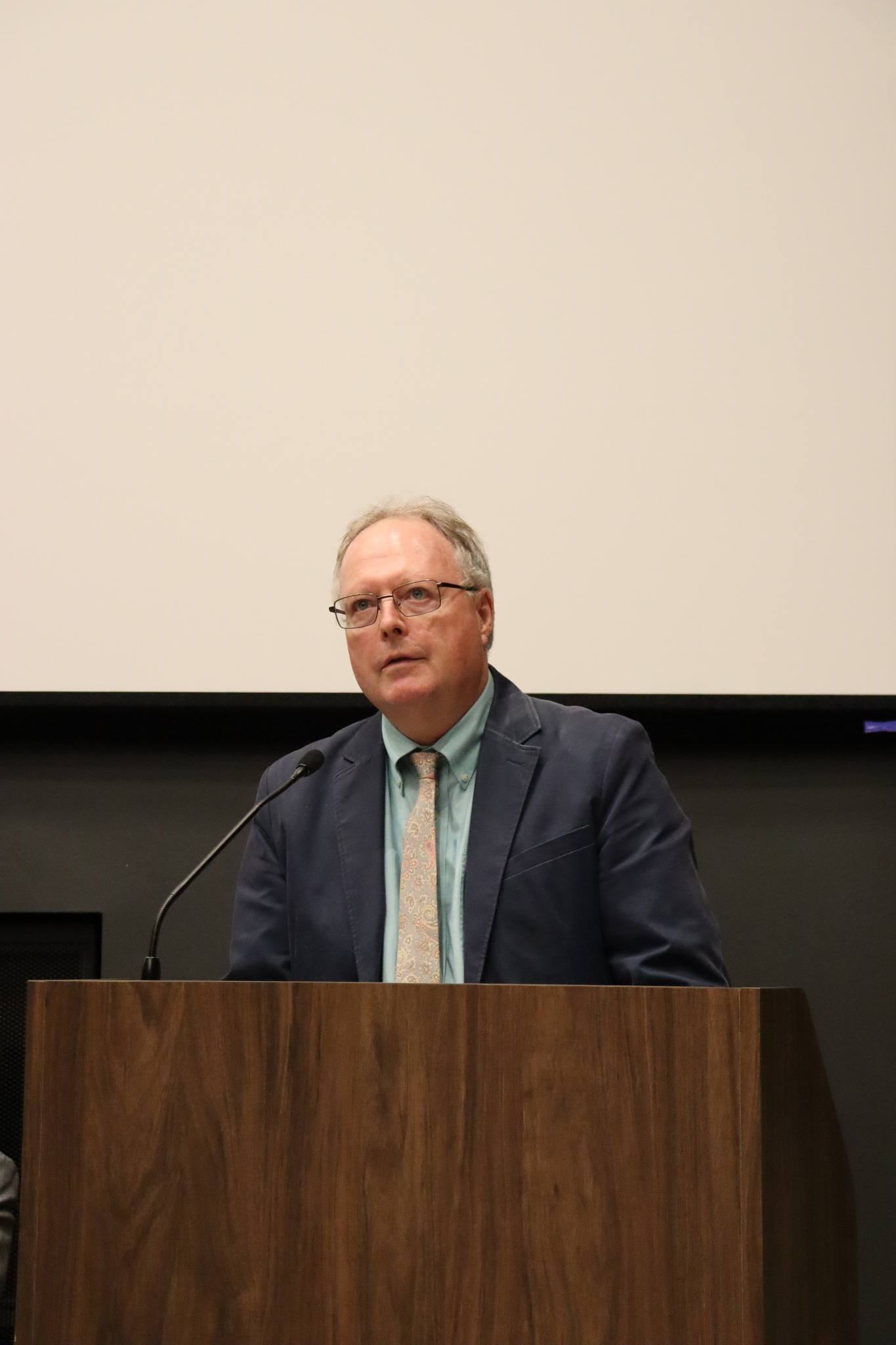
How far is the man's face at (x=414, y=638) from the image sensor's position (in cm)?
224

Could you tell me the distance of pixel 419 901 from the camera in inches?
83.1

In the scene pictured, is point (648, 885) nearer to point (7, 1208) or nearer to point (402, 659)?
point (402, 659)

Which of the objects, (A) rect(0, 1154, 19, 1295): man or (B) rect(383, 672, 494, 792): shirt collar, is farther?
(A) rect(0, 1154, 19, 1295): man

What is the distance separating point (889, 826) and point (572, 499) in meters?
0.91

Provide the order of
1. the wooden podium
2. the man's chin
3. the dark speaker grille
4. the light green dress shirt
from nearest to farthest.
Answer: the wooden podium
the light green dress shirt
the man's chin
the dark speaker grille

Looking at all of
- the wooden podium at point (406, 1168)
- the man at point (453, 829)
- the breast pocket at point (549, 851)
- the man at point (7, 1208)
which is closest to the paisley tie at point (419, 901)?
the man at point (453, 829)

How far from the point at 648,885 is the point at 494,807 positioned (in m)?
0.27

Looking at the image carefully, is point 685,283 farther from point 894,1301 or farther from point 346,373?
point 894,1301

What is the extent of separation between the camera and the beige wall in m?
2.80

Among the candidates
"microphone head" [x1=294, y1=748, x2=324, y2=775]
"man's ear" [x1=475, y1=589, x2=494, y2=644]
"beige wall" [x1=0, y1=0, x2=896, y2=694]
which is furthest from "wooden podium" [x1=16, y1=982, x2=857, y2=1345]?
"beige wall" [x1=0, y1=0, x2=896, y2=694]

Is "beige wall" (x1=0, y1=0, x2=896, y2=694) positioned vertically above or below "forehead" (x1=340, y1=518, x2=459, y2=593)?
above

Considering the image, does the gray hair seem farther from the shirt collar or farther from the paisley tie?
the paisley tie

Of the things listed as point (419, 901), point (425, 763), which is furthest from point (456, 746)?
point (419, 901)

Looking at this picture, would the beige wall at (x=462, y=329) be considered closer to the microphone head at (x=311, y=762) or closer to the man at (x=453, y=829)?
the man at (x=453, y=829)
